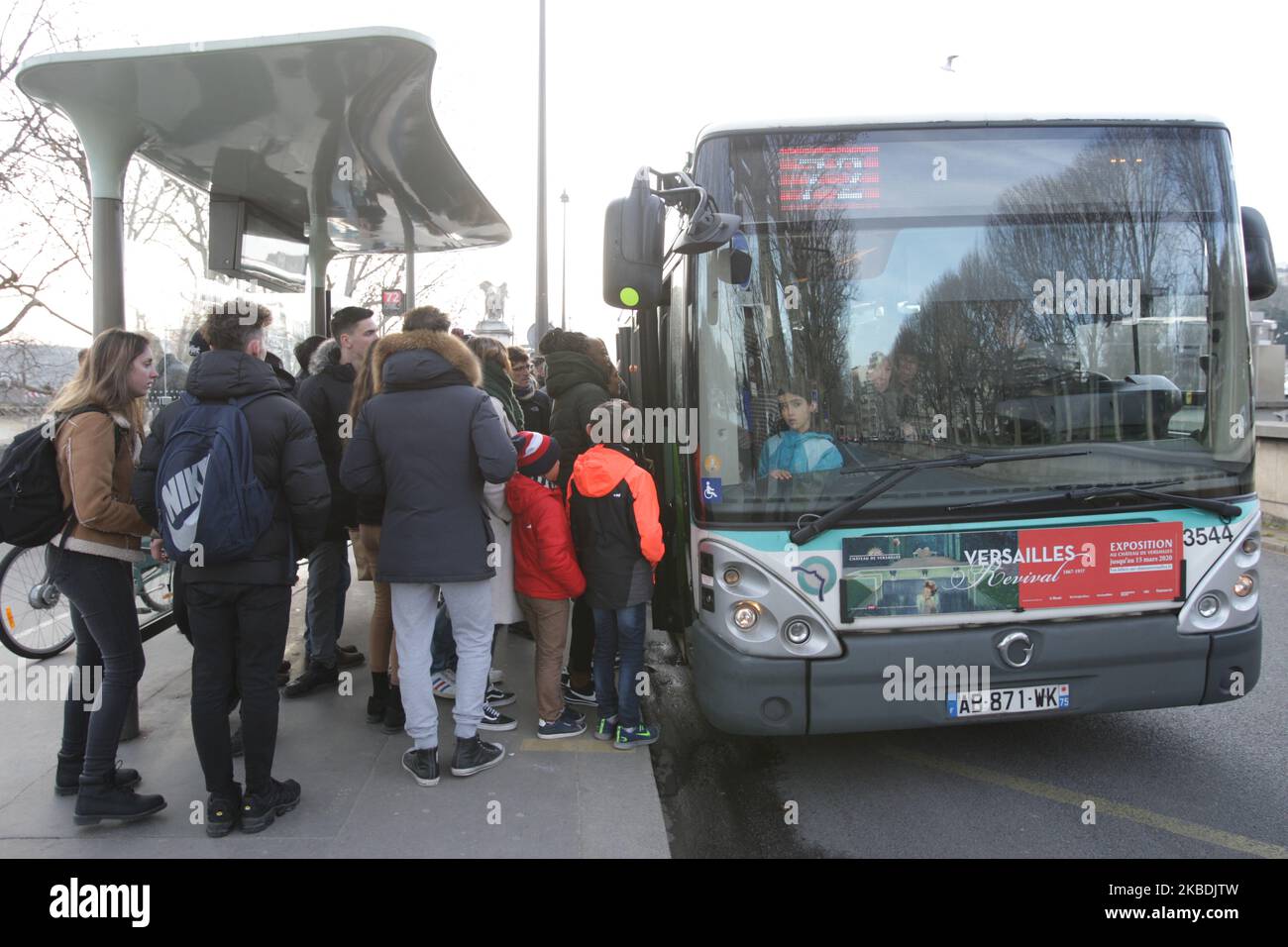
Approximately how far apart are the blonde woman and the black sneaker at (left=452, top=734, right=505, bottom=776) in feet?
3.78

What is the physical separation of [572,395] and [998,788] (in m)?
2.78

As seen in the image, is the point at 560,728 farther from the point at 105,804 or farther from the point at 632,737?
the point at 105,804

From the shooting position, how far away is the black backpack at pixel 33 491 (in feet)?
11.1

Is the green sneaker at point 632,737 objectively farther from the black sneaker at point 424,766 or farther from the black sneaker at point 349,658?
the black sneaker at point 349,658

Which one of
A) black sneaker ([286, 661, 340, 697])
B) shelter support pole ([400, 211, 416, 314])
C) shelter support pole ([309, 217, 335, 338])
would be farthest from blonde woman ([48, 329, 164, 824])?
shelter support pole ([309, 217, 335, 338])

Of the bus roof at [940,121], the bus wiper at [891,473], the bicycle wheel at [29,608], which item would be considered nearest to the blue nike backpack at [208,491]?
the bus wiper at [891,473]

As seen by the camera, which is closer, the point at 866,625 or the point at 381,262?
the point at 866,625

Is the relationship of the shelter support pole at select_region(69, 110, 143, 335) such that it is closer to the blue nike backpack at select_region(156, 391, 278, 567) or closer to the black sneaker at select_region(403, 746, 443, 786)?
the blue nike backpack at select_region(156, 391, 278, 567)

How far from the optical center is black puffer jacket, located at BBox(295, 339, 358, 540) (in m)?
4.65

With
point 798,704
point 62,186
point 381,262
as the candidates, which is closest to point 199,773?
point 798,704

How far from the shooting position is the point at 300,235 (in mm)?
7699

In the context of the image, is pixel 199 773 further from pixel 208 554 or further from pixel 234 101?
pixel 234 101

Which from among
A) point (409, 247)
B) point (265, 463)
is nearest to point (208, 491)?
point (265, 463)
